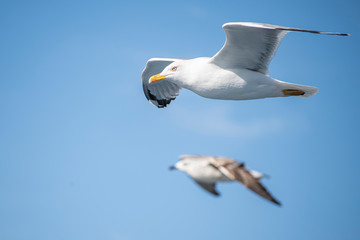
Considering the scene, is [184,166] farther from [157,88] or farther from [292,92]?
[157,88]

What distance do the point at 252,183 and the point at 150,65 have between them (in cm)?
611

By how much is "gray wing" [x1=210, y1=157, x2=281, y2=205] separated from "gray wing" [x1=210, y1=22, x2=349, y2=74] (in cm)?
268

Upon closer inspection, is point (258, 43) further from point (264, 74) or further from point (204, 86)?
point (204, 86)

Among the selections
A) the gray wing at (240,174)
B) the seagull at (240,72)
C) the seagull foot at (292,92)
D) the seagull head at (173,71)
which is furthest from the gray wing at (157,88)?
the gray wing at (240,174)

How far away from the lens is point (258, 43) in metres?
6.37

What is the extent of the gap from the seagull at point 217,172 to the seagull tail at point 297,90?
10.0ft

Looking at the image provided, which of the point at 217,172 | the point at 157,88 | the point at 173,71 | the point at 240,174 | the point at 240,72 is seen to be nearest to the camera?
the point at 240,174

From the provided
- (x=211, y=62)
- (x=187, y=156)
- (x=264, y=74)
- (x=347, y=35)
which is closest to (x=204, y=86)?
(x=211, y=62)

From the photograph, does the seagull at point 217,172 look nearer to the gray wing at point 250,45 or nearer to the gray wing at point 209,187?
the gray wing at point 209,187

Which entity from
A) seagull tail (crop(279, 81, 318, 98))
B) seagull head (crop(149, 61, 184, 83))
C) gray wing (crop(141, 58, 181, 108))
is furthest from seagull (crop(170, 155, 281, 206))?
gray wing (crop(141, 58, 181, 108))

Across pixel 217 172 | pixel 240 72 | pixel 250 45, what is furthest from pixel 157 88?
pixel 217 172

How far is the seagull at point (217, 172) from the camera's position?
3.32 meters

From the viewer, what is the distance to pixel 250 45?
6418 mm

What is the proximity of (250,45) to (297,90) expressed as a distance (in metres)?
1.05
